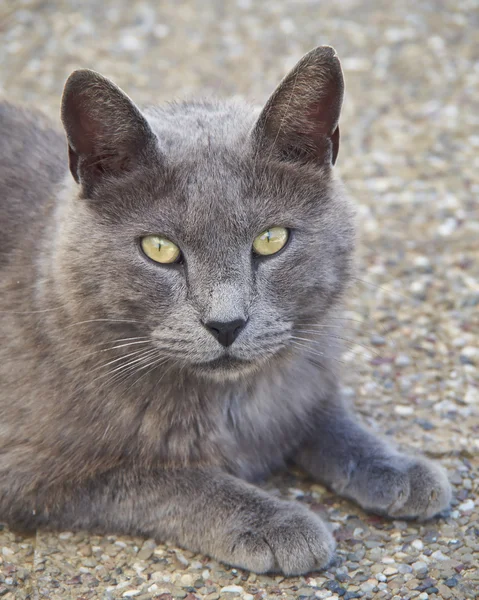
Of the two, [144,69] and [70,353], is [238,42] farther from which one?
[70,353]

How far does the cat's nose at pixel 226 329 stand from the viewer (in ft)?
6.26

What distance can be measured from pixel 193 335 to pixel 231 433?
1.44 ft

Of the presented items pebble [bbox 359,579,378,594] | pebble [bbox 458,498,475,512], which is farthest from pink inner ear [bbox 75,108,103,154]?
pebble [bbox 458,498,475,512]

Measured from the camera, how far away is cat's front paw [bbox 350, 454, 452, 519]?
2.26 m

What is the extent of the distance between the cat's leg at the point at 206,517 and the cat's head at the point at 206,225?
0.33 metres

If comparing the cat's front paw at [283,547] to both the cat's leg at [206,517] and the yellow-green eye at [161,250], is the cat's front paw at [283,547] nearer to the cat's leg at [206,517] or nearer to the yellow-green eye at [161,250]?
the cat's leg at [206,517]

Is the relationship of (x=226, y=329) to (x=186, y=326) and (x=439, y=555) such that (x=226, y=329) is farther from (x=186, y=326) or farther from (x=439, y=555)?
(x=439, y=555)

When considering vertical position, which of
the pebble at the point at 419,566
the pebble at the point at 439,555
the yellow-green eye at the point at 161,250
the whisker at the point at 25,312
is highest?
the yellow-green eye at the point at 161,250

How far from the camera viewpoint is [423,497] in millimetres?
2254

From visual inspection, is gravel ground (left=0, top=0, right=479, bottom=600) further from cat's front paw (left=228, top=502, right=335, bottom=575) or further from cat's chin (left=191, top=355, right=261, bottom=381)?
cat's chin (left=191, top=355, right=261, bottom=381)

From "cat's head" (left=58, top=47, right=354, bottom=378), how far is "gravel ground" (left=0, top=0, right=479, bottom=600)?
545 mm

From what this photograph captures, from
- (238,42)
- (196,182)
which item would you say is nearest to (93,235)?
(196,182)

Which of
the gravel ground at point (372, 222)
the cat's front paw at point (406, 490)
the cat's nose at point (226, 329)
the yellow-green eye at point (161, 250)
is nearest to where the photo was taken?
the cat's nose at point (226, 329)

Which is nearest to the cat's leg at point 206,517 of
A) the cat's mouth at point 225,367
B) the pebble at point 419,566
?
the pebble at point 419,566
